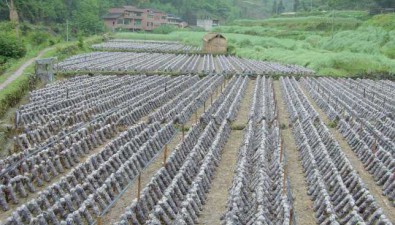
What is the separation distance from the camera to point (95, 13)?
88.9 meters

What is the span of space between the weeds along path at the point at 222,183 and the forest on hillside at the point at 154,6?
51260 millimetres

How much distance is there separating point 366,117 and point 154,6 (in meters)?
102

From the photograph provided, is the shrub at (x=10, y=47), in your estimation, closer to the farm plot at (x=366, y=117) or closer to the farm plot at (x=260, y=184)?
the farm plot at (x=366, y=117)

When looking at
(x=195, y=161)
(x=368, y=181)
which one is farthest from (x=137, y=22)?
(x=368, y=181)

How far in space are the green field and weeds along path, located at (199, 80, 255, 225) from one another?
23.8m

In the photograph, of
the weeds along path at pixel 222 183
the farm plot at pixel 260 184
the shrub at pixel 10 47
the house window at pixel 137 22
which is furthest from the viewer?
the house window at pixel 137 22

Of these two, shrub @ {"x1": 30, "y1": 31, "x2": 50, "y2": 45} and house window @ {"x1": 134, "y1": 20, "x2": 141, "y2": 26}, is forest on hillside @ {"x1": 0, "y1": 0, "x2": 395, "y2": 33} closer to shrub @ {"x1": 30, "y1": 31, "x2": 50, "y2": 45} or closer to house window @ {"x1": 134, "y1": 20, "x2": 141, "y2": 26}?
house window @ {"x1": 134, "y1": 20, "x2": 141, "y2": 26}

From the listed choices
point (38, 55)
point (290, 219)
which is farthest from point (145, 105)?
point (38, 55)

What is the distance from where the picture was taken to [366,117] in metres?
21.0

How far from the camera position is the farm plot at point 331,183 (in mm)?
10391

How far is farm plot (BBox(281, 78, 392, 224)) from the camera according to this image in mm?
10391

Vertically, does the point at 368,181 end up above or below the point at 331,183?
below

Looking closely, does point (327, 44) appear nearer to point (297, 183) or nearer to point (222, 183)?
point (297, 183)

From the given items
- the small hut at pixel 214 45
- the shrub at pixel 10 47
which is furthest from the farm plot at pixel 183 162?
the small hut at pixel 214 45
